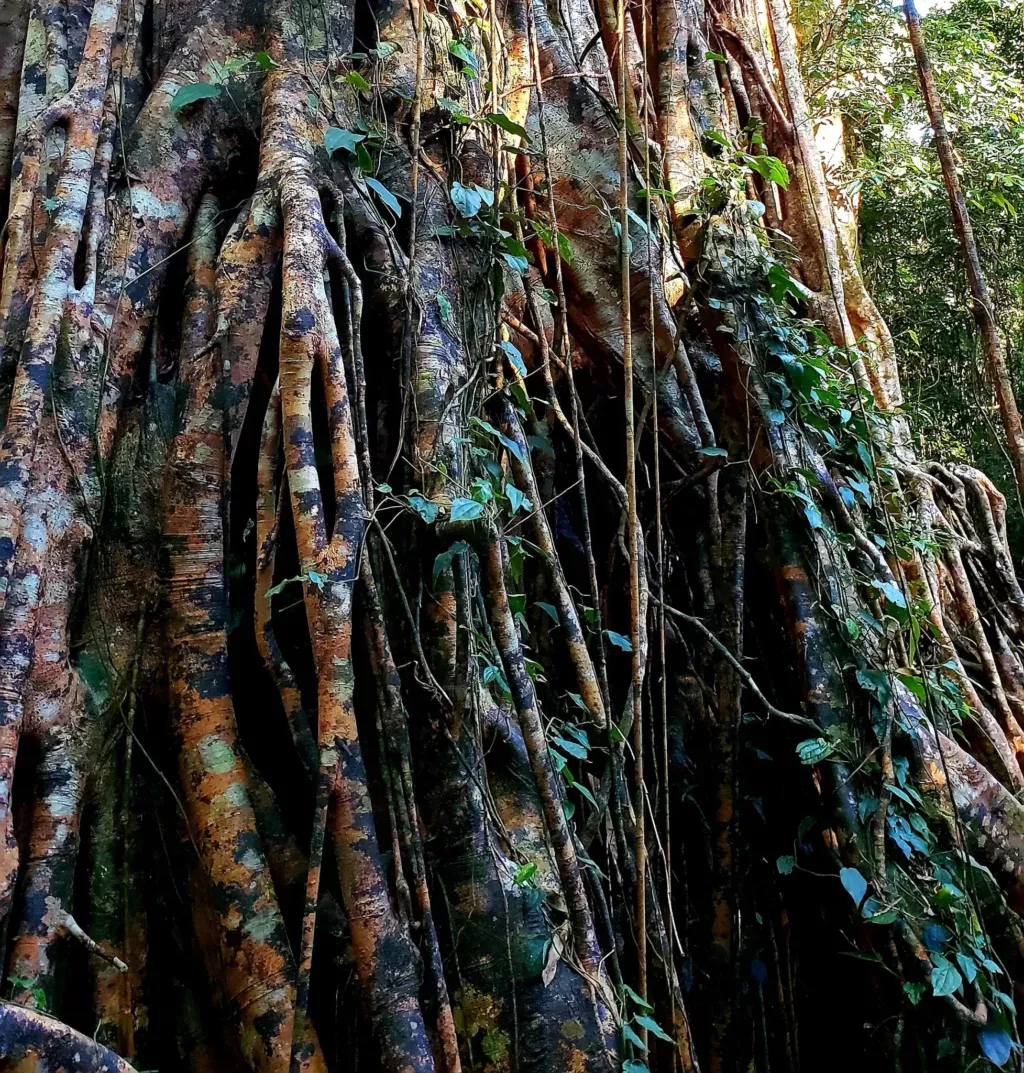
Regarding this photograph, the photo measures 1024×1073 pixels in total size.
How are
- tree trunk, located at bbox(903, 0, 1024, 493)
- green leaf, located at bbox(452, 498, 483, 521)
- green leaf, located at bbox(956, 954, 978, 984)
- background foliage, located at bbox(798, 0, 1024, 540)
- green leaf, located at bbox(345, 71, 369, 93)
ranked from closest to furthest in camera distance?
green leaf, located at bbox(452, 498, 483, 521), green leaf, located at bbox(345, 71, 369, 93), green leaf, located at bbox(956, 954, 978, 984), tree trunk, located at bbox(903, 0, 1024, 493), background foliage, located at bbox(798, 0, 1024, 540)

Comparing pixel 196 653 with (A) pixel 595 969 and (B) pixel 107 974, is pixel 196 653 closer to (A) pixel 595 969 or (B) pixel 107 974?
(B) pixel 107 974

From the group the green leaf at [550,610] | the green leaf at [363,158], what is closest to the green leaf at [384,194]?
the green leaf at [363,158]

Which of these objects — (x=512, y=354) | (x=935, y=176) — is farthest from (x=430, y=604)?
(x=935, y=176)

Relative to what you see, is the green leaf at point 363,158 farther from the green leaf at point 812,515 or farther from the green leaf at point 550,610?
the green leaf at point 812,515

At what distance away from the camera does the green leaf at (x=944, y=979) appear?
2.06 metres

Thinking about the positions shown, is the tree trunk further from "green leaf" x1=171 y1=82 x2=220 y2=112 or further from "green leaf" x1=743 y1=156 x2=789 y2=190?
"green leaf" x1=171 y1=82 x2=220 y2=112

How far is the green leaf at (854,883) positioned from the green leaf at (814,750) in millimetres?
269

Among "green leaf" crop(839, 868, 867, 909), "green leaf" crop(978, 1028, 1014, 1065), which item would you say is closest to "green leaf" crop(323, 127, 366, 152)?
"green leaf" crop(839, 868, 867, 909)

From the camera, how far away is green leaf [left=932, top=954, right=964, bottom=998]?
81.3 inches

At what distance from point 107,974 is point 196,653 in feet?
1.74

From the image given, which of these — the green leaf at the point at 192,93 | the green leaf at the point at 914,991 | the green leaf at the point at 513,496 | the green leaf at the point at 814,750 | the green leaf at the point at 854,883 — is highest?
the green leaf at the point at 192,93

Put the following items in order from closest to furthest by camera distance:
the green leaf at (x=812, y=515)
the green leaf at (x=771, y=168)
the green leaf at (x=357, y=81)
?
the green leaf at (x=357, y=81), the green leaf at (x=812, y=515), the green leaf at (x=771, y=168)

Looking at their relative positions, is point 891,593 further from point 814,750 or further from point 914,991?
point 914,991

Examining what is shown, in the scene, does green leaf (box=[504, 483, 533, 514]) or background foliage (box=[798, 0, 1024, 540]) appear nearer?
green leaf (box=[504, 483, 533, 514])
